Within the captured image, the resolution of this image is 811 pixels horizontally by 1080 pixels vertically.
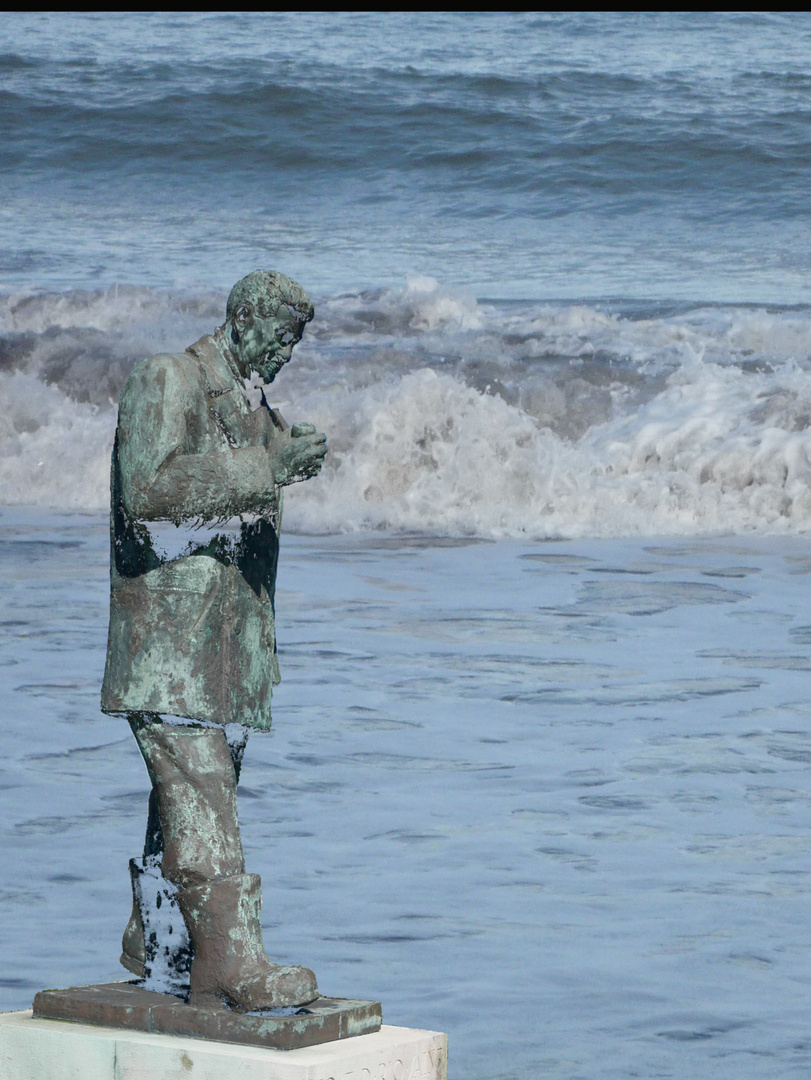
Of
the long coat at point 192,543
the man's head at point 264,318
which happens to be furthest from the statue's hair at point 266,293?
the long coat at point 192,543

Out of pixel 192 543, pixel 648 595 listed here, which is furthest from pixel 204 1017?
pixel 648 595

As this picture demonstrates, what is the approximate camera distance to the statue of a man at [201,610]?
3.86 m

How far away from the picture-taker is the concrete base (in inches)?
147

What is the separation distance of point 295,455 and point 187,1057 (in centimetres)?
118

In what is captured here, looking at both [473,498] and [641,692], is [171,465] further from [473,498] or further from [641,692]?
[473,498]

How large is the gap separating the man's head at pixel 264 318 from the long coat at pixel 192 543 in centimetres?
5

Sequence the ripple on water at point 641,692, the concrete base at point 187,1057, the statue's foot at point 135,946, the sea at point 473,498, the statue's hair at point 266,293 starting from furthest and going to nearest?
the ripple on water at point 641,692 < the sea at point 473,498 < the statue's foot at point 135,946 < the statue's hair at point 266,293 < the concrete base at point 187,1057

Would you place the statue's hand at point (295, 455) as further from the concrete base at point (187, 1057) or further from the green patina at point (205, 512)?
the concrete base at point (187, 1057)

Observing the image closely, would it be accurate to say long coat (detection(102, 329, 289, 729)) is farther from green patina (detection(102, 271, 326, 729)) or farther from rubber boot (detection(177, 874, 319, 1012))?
rubber boot (detection(177, 874, 319, 1012))

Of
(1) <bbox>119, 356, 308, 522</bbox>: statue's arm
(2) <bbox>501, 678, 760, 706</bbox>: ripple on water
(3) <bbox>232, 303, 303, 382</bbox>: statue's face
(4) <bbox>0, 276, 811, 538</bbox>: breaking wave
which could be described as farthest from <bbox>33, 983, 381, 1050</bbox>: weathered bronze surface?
(4) <bbox>0, 276, 811, 538</bbox>: breaking wave

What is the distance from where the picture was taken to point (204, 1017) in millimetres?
3887

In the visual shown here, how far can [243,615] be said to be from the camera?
4.02 meters

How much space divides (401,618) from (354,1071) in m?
7.63

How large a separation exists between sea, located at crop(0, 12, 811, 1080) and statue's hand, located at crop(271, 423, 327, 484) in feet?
6.00
